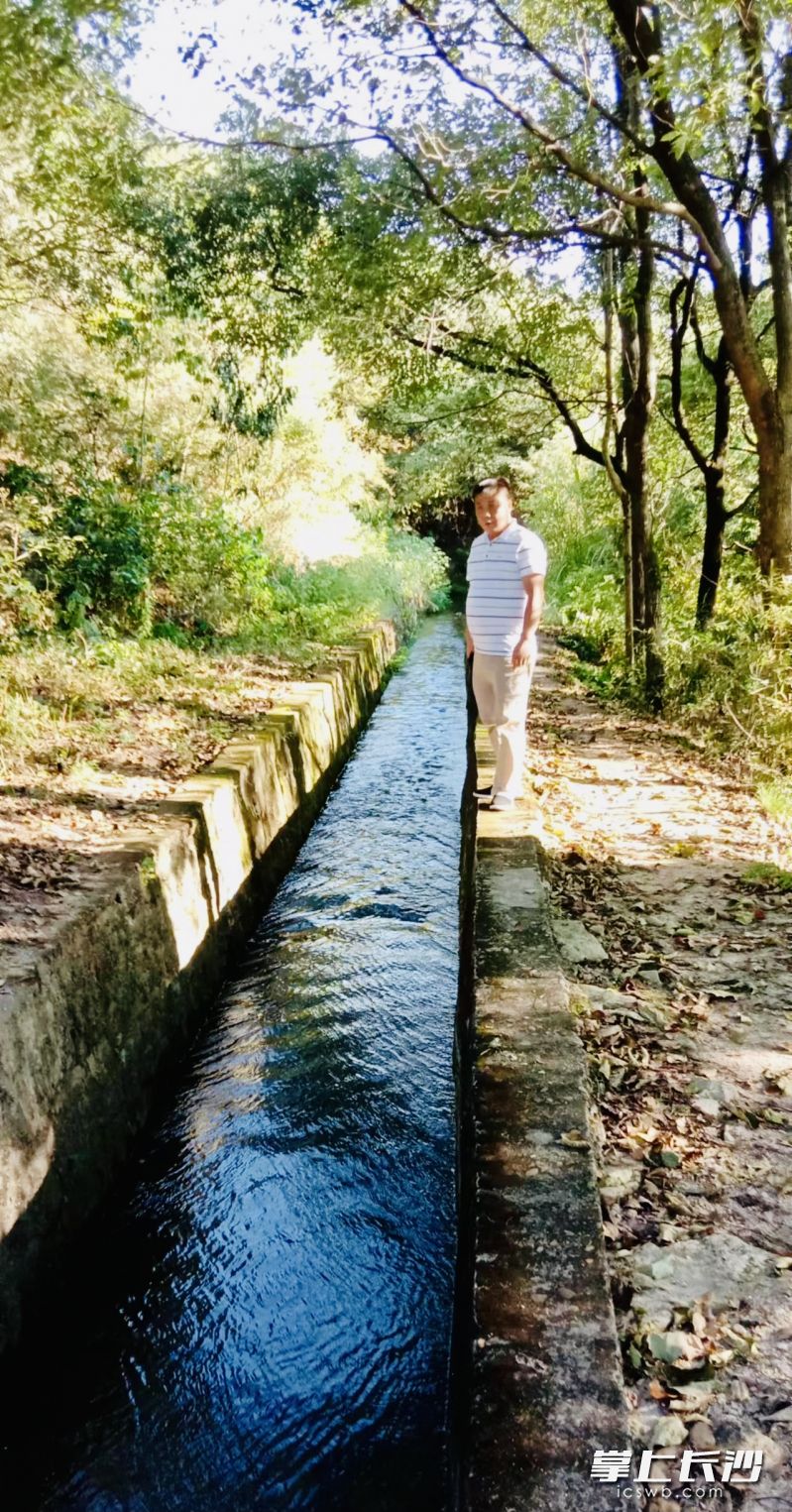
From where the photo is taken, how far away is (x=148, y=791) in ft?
19.7

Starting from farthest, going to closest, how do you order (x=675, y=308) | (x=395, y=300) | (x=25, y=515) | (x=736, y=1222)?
(x=675, y=308) → (x=395, y=300) → (x=25, y=515) → (x=736, y=1222)

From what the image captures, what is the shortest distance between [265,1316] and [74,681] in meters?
5.61

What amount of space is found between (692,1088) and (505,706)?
109 inches

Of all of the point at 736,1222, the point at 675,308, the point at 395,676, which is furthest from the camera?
the point at 395,676

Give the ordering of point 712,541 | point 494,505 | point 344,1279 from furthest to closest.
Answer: point 712,541
point 494,505
point 344,1279

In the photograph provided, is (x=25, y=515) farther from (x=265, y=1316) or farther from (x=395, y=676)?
(x=395, y=676)

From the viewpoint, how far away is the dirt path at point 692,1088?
211cm

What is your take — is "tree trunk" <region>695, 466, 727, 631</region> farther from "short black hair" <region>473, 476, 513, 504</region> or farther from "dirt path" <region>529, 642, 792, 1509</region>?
"short black hair" <region>473, 476, 513, 504</region>

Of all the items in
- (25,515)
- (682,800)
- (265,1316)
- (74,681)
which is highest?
(25,515)

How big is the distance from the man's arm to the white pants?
7 centimetres

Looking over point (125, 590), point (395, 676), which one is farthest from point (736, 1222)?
point (395, 676)

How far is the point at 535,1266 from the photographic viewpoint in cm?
229

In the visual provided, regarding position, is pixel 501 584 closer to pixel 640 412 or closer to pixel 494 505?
pixel 494 505

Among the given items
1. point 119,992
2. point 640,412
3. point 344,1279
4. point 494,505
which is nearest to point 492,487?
point 494,505
